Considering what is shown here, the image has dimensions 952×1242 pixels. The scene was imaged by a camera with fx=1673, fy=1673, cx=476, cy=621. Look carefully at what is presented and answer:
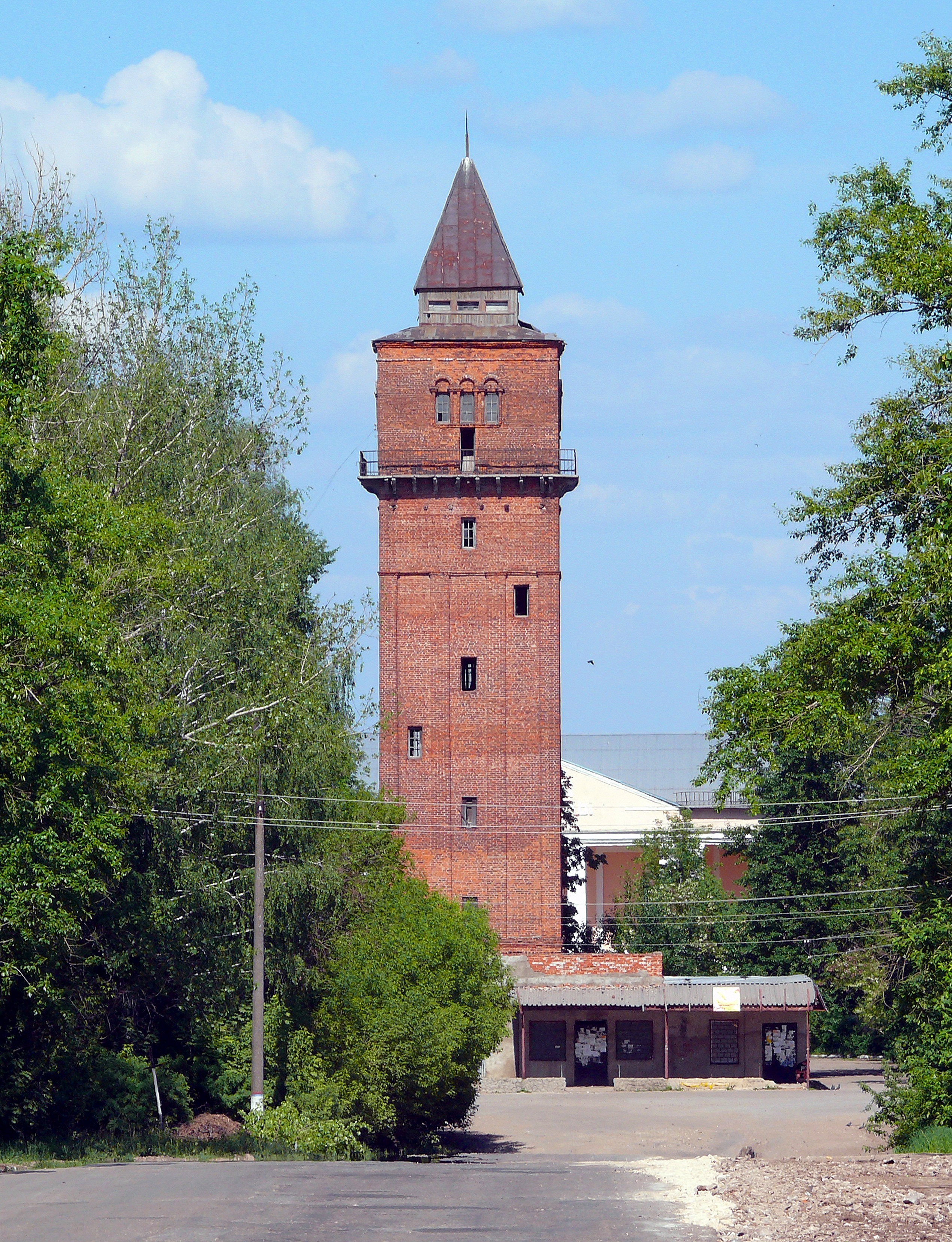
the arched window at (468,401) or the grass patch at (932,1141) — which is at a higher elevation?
the arched window at (468,401)

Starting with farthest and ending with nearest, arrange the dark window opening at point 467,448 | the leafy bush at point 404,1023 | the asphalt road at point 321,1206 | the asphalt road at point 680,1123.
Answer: the dark window opening at point 467,448
the asphalt road at point 680,1123
the leafy bush at point 404,1023
the asphalt road at point 321,1206

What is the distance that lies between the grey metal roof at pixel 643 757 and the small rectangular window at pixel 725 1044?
53.7 m

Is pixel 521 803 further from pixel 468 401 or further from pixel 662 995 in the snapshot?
pixel 468 401

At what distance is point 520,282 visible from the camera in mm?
60031

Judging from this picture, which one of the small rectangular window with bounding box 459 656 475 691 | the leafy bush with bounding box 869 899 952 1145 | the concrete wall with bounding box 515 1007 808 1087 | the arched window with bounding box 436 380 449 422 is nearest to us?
the leafy bush with bounding box 869 899 952 1145

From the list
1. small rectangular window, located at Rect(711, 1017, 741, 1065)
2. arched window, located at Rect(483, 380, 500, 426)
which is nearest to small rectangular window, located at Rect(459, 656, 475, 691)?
arched window, located at Rect(483, 380, 500, 426)

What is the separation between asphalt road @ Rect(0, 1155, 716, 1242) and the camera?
45.6 ft

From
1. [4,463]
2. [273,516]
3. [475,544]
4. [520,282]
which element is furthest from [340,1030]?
[520,282]

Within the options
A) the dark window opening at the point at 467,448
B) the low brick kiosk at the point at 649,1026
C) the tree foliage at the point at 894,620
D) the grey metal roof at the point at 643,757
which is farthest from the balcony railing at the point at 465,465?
the grey metal roof at the point at 643,757

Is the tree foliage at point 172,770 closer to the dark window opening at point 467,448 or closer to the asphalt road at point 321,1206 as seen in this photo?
the asphalt road at point 321,1206

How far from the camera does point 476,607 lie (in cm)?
5775

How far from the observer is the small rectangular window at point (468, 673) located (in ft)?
189

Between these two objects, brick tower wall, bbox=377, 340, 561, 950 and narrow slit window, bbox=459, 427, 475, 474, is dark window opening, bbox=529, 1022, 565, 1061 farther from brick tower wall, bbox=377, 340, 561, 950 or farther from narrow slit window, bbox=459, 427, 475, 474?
narrow slit window, bbox=459, 427, 475, 474

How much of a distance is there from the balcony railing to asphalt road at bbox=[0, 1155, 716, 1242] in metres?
37.7
